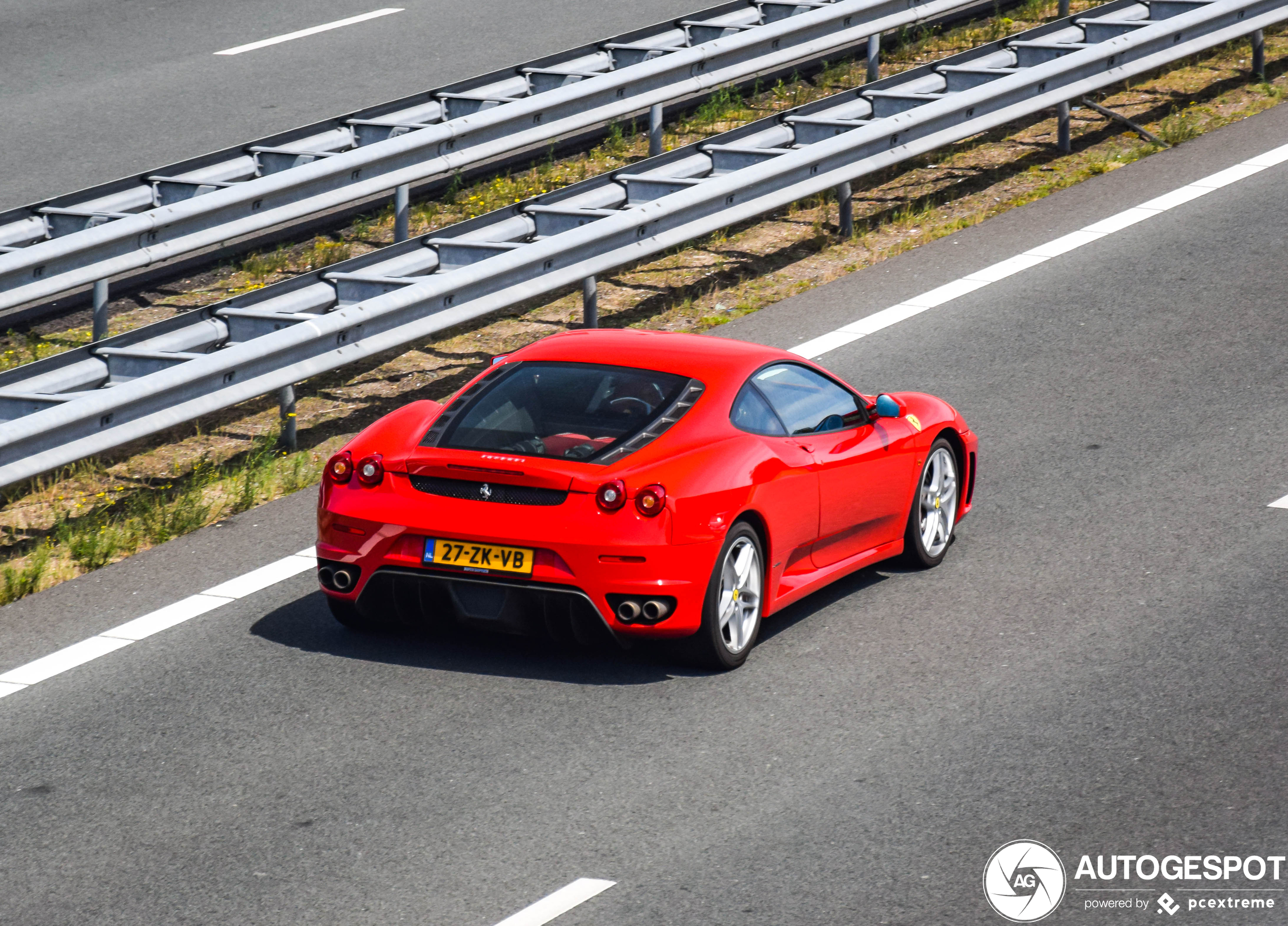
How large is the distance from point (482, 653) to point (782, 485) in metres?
1.43

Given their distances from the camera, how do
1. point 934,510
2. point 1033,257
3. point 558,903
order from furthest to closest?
point 1033,257, point 934,510, point 558,903

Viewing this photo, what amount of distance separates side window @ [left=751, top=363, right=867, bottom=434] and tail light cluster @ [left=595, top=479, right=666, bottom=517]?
1.06m

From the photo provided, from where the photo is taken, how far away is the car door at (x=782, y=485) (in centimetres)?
775

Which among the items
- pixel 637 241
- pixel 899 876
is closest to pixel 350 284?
pixel 637 241

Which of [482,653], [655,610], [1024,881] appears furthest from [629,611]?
[1024,881]

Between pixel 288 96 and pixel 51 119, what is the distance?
6.87ft

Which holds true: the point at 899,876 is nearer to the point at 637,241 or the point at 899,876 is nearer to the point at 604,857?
the point at 604,857

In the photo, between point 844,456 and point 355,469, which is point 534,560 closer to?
point 355,469

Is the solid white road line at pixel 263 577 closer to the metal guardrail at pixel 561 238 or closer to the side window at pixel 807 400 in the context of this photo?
the metal guardrail at pixel 561 238

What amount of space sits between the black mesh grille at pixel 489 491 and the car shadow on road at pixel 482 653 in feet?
2.38

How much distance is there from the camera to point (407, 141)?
503 inches

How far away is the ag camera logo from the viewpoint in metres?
5.65

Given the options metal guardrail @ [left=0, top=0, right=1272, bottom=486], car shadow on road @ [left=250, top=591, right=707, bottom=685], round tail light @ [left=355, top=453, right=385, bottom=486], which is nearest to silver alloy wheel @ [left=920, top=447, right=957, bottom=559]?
car shadow on road @ [left=250, top=591, right=707, bottom=685]

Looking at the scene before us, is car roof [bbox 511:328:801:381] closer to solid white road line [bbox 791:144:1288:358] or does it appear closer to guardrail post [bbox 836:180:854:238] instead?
solid white road line [bbox 791:144:1288:358]
